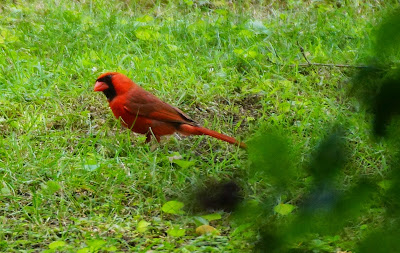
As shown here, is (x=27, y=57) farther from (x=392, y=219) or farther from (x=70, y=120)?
(x=392, y=219)

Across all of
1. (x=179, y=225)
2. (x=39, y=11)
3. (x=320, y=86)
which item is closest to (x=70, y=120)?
(x=179, y=225)

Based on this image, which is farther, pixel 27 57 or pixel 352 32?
pixel 352 32

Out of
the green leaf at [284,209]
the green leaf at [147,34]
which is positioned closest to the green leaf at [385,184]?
the green leaf at [284,209]

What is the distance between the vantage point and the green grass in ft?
10.6

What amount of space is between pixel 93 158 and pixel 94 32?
6.90 ft

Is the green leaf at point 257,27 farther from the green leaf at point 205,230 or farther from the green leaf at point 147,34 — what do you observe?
the green leaf at point 205,230

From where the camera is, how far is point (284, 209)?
99 centimetres

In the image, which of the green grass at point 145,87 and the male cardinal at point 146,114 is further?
the male cardinal at point 146,114

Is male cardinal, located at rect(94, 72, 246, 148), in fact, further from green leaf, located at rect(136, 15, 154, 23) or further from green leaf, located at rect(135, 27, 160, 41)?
green leaf, located at rect(136, 15, 154, 23)

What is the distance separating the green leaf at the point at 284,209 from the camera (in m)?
1.00

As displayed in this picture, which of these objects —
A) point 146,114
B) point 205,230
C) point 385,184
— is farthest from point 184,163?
point 385,184

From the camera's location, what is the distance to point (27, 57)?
16.8ft

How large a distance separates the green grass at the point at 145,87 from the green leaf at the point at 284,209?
936mm

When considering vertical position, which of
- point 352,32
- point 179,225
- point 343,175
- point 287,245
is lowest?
point 179,225
